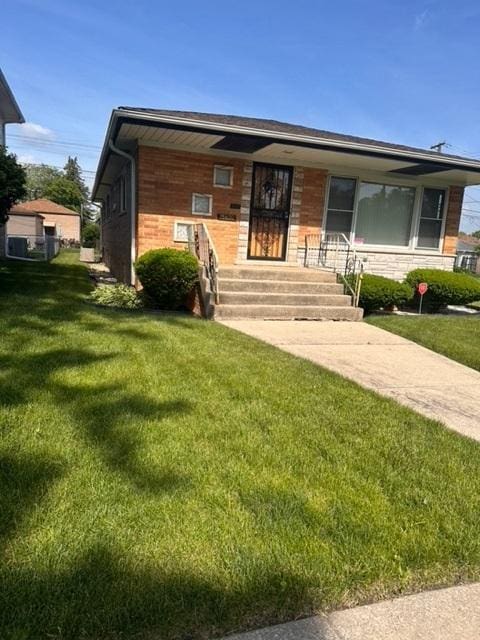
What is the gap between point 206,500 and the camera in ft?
7.67

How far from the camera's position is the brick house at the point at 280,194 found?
869 centimetres

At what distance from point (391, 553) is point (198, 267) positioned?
251 inches

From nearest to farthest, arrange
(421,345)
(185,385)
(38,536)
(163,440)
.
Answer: (38,536) → (163,440) → (185,385) → (421,345)

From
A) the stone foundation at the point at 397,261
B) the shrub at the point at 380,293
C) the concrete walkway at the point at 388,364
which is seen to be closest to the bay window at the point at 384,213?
the stone foundation at the point at 397,261

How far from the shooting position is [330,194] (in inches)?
417

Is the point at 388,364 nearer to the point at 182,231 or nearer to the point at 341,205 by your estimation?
the point at 182,231

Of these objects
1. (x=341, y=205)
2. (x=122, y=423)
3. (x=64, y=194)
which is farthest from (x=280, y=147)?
(x=64, y=194)

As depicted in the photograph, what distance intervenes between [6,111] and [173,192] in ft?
26.5

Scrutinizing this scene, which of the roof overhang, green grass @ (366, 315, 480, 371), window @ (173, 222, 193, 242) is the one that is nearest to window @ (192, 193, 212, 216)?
window @ (173, 222, 193, 242)

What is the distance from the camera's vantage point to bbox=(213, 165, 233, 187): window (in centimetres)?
959

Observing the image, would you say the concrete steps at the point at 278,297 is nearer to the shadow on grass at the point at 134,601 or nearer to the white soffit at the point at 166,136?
the white soffit at the point at 166,136

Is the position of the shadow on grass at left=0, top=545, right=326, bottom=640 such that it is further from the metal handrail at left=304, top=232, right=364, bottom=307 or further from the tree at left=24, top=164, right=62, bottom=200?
the tree at left=24, top=164, right=62, bottom=200

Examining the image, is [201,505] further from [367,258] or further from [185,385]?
[367,258]

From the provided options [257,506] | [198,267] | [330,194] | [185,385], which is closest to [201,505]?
[257,506]
